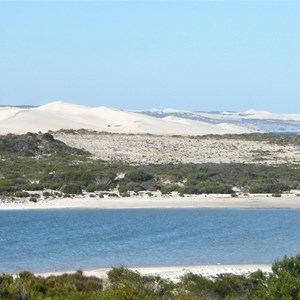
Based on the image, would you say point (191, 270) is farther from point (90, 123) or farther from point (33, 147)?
point (90, 123)

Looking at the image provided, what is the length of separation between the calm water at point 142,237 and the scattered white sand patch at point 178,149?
19.7 metres

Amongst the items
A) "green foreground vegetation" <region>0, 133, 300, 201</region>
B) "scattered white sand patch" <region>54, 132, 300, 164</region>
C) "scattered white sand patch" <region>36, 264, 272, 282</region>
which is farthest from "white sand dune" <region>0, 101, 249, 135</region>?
"scattered white sand patch" <region>36, 264, 272, 282</region>

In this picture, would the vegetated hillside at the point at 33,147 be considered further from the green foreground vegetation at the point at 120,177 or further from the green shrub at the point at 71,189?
the green shrub at the point at 71,189

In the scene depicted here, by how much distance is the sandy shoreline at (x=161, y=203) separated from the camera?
3334cm

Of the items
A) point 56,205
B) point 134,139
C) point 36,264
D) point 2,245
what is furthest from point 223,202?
point 134,139

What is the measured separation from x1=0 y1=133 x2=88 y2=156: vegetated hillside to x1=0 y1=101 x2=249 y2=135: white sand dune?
54.3 ft

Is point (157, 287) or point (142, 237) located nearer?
point (157, 287)

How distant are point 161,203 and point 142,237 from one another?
9191 mm

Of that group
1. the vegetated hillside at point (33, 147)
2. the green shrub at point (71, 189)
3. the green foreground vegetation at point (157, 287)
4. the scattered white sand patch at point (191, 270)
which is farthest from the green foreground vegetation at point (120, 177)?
the green foreground vegetation at point (157, 287)

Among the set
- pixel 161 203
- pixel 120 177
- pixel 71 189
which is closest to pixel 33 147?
pixel 120 177

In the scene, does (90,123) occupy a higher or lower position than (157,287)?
higher

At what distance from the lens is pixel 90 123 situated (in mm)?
95688

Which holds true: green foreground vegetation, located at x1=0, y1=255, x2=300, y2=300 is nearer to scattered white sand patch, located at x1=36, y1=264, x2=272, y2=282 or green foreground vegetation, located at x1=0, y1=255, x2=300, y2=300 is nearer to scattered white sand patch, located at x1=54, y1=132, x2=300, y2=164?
scattered white sand patch, located at x1=36, y1=264, x2=272, y2=282

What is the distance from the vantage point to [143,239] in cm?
2509
